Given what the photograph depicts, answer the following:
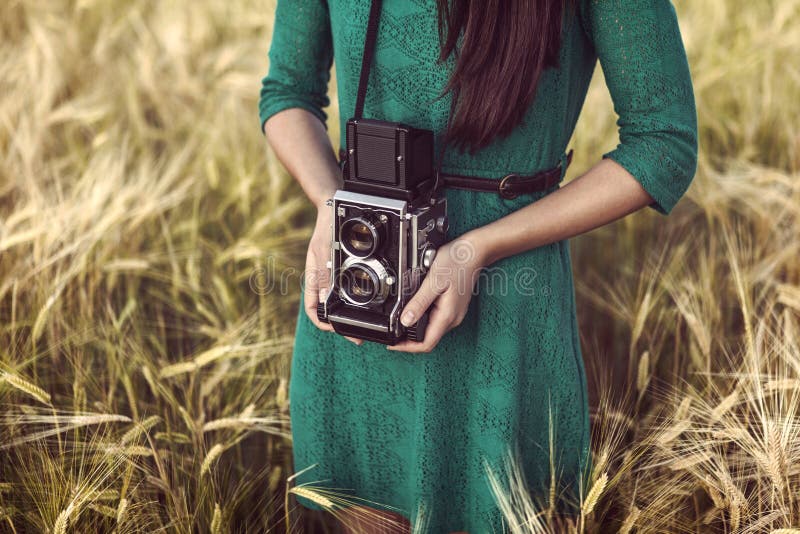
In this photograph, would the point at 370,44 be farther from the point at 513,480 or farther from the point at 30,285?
the point at 30,285

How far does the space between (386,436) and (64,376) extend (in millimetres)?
734

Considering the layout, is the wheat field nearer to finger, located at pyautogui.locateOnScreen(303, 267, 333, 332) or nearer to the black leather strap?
finger, located at pyautogui.locateOnScreen(303, 267, 333, 332)

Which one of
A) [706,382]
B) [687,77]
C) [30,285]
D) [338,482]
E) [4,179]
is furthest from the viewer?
[4,179]

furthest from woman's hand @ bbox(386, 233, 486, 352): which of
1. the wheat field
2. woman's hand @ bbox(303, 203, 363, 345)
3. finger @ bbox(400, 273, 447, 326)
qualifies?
the wheat field

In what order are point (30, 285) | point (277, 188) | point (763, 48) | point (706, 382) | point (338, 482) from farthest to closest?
1. point (763, 48)
2. point (277, 188)
3. point (30, 285)
4. point (706, 382)
5. point (338, 482)

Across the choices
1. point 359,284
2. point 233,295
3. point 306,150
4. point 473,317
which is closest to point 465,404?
point 473,317

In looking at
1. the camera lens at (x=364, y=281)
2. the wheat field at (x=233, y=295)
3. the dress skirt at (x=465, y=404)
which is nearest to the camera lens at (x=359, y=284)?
the camera lens at (x=364, y=281)

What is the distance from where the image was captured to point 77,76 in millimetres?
2674

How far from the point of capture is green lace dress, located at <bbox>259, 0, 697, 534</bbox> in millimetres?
877

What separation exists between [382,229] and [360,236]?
3 cm

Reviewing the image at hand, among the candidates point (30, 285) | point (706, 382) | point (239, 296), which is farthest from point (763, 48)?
point (30, 285)

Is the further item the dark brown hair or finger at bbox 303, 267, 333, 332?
finger at bbox 303, 267, 333, 332

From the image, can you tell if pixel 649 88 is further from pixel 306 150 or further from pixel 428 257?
pixel 306 150

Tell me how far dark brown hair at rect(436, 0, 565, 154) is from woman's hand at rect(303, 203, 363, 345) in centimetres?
21
